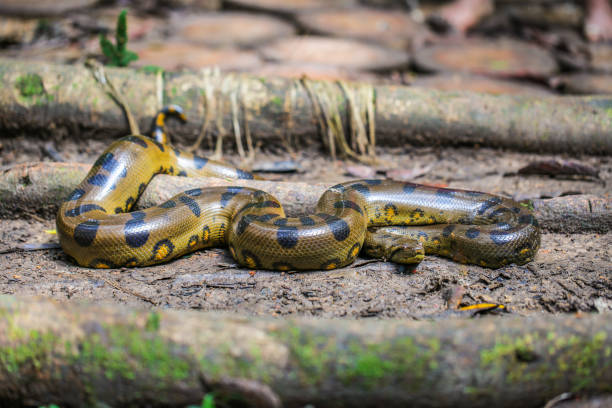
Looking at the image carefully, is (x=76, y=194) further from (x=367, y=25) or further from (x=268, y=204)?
(x=367, y=25)

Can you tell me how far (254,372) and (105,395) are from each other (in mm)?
758

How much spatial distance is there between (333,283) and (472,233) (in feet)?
4.15

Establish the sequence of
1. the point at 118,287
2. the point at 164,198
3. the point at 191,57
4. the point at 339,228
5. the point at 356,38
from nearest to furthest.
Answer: the point at 118,287, the point at 339,228, the point at 164,198, the point at 191,57, the point at 356,38

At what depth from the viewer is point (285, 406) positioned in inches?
104

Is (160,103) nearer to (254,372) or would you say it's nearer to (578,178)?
(254,372)

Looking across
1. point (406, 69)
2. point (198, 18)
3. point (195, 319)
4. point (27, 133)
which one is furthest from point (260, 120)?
point (198, 18)

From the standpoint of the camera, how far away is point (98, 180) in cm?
464

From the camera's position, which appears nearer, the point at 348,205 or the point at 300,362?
the point at 300,362

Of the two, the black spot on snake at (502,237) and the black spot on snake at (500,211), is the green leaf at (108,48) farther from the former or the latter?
the black spot on snake at (502,237)

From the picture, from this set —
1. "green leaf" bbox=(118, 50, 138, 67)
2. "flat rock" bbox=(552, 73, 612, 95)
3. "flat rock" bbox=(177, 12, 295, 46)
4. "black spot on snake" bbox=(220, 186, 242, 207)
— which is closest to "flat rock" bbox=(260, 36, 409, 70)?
"flat rock" bbox=(177, 12, 295, 46)

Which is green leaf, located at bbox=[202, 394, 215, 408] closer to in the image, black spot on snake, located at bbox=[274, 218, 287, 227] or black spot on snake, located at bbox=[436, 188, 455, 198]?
black spot on snake, located at bbox=[274, 218, 287, 227]

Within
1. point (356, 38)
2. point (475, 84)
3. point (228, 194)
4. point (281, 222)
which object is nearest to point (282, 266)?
point (281, 222)

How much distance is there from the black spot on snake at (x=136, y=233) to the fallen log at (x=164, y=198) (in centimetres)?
76

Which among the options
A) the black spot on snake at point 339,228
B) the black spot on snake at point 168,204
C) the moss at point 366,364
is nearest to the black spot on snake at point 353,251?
the black spot on snake at point 339,228
